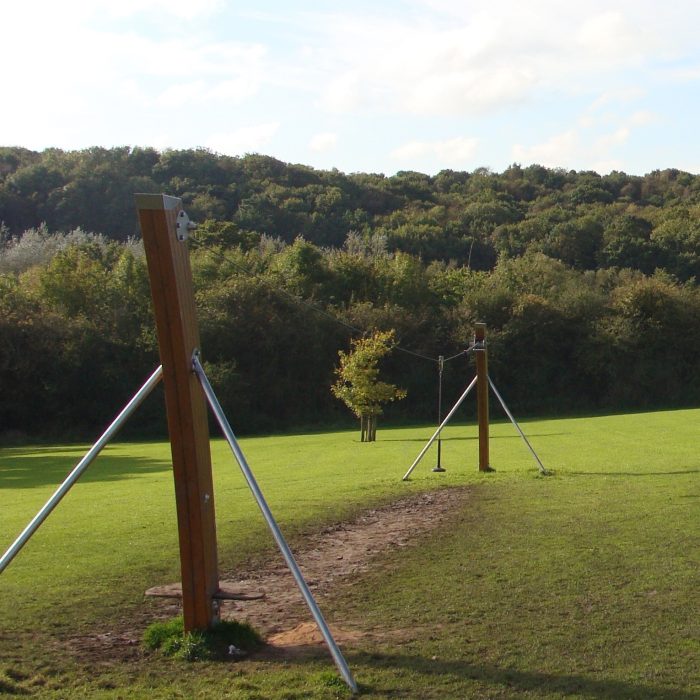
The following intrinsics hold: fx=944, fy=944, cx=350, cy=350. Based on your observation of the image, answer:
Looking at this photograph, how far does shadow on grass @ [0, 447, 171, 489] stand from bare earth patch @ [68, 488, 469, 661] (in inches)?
454

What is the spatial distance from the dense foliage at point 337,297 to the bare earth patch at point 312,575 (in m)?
20.7

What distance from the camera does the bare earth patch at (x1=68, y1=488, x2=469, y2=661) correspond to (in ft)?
25.2

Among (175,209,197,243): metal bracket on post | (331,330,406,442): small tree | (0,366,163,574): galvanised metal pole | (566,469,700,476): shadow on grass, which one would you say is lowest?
(566,469,700,476): shadow on grass

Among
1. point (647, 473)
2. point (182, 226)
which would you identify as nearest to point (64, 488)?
point (182, 226)

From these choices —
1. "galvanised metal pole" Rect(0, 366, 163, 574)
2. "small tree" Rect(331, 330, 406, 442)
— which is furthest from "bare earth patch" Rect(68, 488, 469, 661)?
"small tree" Rect(331, 330, 406, 442)

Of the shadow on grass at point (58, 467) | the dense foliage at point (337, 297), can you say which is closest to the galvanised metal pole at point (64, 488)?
the shadow on grass at point (58, 467)

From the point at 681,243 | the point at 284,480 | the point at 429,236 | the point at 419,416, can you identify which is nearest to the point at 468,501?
the point at 284,480

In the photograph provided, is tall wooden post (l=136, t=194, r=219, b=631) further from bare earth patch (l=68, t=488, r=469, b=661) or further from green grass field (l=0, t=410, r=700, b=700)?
green grass field (l=0, t=410, r=700, b=700)

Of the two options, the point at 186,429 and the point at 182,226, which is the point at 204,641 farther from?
the point at 182,226

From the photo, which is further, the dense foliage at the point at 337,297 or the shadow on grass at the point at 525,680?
the dense foliage at the point at 337,297

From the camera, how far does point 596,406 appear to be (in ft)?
185

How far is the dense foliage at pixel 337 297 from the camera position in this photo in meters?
50.3

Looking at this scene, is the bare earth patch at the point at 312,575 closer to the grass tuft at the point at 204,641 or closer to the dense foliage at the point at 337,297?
the grass tuft at the point at 204,641

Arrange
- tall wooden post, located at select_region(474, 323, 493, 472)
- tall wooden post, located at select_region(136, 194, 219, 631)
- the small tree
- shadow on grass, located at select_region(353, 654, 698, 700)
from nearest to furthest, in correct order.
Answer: shadow on grass, located at select_region(353, 654, 698, 700)
tall wooden post, located at select_region(136, 194, 219, 631)
tall wooden post, located at select_region(474, 323, 493, 472)
the small tree
